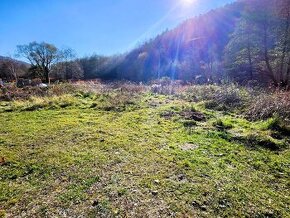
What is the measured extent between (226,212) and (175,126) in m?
3.61

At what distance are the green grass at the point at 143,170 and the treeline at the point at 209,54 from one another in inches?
374

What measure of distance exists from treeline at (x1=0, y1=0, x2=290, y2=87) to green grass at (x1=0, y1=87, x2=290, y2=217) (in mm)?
9498

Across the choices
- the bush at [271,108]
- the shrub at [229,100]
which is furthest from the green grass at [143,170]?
the shrub at [229,100]

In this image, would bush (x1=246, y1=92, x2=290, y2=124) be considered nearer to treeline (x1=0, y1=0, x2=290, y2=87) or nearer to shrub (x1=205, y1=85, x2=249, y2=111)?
shrub (x1=205, y1=85, x2=249, y2=111)

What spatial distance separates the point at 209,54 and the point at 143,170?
90.5 ft

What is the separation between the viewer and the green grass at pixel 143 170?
114 inches

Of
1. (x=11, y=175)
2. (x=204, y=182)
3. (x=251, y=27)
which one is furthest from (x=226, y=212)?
(x=251, y=27)

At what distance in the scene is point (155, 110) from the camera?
8391 mm

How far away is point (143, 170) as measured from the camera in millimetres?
3824

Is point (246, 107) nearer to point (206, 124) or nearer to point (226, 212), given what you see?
point (206, 124)

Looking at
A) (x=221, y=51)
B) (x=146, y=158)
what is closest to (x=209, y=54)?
(x=221, y=51)

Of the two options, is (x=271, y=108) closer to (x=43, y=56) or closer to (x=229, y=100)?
(x=229, y=100)

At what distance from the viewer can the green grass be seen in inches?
114

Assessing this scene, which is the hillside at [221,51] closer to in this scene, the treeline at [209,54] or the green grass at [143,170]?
the treeline at [209,54]
